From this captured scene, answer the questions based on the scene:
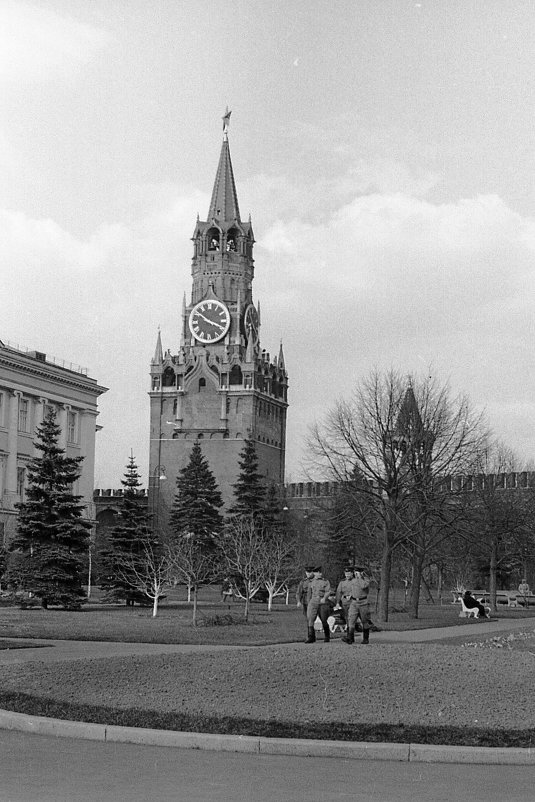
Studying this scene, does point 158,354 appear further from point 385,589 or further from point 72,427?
point 385,589

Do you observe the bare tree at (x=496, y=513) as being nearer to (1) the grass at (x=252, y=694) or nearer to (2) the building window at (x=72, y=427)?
(2) the building window at (x=72, y=427)

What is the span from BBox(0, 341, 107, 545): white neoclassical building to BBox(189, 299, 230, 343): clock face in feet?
196

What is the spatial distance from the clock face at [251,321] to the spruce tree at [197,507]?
59599 millimetres

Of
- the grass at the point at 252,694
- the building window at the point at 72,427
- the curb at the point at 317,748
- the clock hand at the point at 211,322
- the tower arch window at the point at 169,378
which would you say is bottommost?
the curb at the point at 317,748

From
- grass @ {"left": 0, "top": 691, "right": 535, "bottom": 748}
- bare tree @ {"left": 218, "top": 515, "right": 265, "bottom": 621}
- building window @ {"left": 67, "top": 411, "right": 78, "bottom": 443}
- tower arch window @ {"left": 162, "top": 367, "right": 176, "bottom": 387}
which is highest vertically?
tower arch window @ {"left": 162, "top": 367, "right": 176, "bottom": 387}

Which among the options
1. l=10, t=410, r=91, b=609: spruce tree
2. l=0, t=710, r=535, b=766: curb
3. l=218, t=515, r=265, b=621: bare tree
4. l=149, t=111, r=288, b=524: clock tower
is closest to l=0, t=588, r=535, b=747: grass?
l=0, t=710, r=535, b=766: curb

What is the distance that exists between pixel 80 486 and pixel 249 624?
5482 cm

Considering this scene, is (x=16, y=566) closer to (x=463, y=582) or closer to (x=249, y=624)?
(x=249, y=624)

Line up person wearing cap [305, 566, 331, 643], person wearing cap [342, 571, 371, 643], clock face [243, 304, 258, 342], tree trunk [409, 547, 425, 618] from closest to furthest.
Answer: person wearing cap [342, 571, 371, 643] → person wearing cap [305, 566, 331, 643] → tree trunk [409, 547, 425, 618] → clock face [243, 304, 258, 342]

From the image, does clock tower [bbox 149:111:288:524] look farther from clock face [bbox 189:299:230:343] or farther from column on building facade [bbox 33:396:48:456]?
column on building facade [bbox 33:396:48:456]

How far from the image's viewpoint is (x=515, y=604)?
86.1 metres

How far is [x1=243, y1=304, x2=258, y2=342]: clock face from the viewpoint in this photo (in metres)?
157

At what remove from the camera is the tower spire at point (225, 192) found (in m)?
159

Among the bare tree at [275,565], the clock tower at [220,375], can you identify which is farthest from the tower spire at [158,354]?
the bare tree at [275,565]
